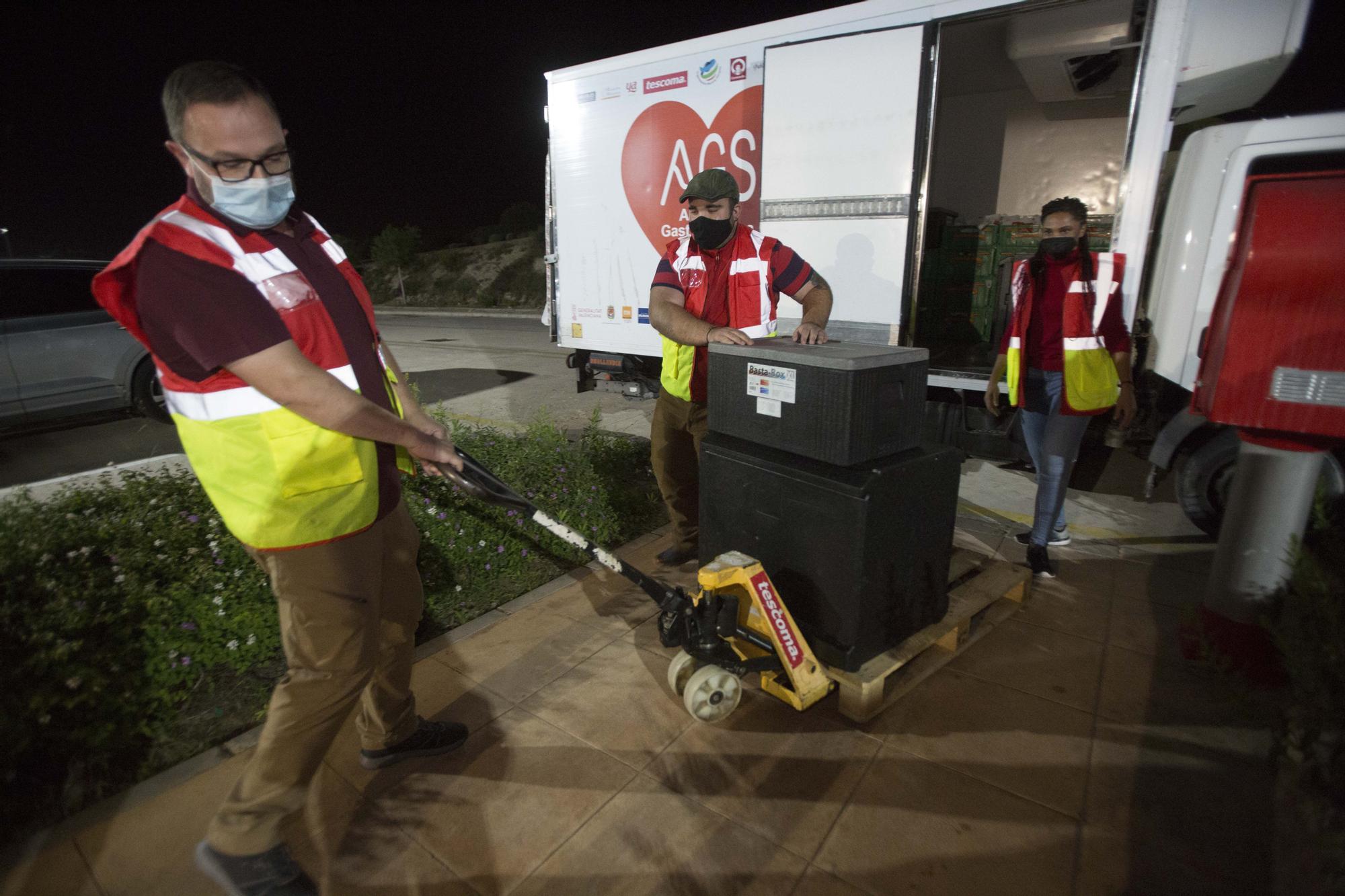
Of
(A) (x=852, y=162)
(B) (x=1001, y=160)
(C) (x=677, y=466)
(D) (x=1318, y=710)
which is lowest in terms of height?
(C) (x=677, y=466)

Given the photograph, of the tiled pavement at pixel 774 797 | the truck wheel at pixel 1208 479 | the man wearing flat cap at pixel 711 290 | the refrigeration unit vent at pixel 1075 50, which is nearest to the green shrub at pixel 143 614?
the tiled pavement at pixel 774 797

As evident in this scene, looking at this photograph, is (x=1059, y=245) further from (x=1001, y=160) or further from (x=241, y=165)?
(x=1001, y=160)

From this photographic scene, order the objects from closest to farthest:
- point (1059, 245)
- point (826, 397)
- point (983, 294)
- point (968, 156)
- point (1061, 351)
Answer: point (826, 397), point (1059, 245), point (1061, 351), point (983, 294), point (968, 156)

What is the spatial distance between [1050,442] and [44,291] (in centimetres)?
820

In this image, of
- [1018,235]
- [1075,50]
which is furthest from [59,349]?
[1018,235]

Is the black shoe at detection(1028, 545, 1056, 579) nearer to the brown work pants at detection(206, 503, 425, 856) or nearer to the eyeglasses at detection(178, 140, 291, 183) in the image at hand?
the brown work pants at detection(206, 503, 425, 856)

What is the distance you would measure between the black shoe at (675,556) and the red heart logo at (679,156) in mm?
2996

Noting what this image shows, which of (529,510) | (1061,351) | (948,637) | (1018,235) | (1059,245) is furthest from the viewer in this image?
(1018,235)

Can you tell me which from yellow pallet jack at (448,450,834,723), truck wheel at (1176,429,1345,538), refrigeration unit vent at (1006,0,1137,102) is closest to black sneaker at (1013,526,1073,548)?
truck wheel at (1176,429,1345,538)

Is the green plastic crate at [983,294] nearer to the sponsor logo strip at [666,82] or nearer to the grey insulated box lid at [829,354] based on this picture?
the sponsor logo strip at [666,82]

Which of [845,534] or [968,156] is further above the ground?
[968,156]

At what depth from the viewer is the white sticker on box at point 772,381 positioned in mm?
2500

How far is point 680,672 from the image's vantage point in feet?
8.49

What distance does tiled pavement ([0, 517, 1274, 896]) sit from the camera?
1950 mm
